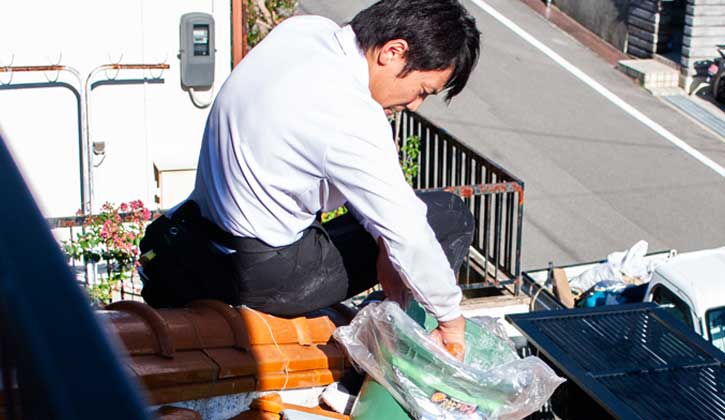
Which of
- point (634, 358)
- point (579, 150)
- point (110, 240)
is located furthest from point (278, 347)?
point (579, 150)

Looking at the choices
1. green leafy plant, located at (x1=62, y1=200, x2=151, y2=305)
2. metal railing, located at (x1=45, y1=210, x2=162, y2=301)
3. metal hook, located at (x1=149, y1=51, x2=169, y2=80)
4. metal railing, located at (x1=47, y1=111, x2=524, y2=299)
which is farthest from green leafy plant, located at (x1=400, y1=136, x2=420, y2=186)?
green leafy plant, located at (x1=62, y1=200, x2=151, y2=305)

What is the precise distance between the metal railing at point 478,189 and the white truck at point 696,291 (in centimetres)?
130

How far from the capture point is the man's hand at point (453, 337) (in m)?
2.95

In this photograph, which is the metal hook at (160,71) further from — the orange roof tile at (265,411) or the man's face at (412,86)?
the orange roof tile at (265,411)

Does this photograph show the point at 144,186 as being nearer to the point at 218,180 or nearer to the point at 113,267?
the point at 113,267

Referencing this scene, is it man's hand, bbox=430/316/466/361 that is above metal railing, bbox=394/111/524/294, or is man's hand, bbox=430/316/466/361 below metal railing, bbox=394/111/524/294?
above

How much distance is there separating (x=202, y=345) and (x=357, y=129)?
0.80 m

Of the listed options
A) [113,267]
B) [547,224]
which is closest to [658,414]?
[113,267]

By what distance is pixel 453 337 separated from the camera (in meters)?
2.96

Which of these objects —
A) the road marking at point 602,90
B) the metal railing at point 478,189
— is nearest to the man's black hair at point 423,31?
the metal railing at point 478,189

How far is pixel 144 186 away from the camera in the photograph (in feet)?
26.6

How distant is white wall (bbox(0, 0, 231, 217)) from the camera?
24.8ft

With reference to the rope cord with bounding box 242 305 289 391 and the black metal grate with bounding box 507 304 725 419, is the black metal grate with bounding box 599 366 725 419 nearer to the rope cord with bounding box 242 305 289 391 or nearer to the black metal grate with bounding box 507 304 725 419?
the black metal grate with bounding box 507 304 725 419

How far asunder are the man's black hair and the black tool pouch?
29.1 inches
